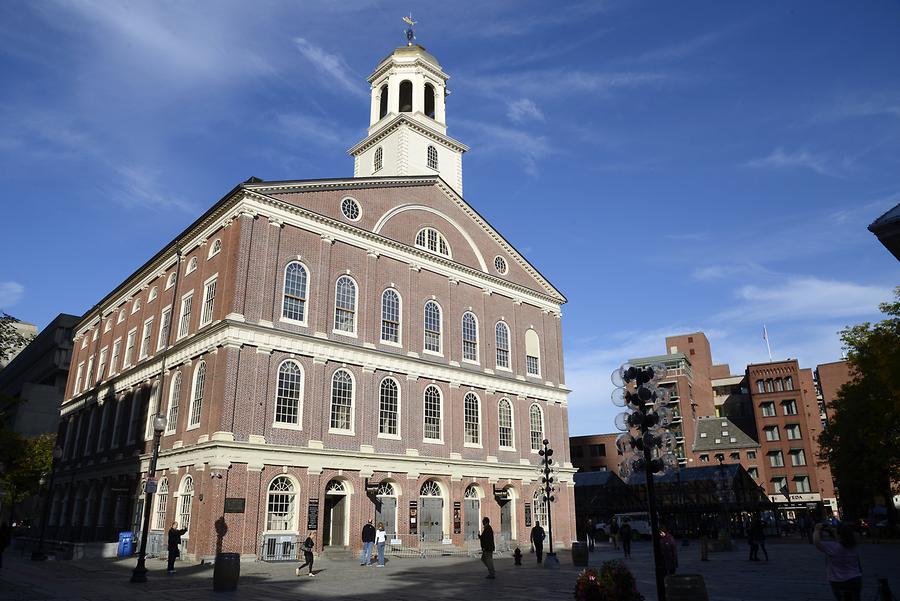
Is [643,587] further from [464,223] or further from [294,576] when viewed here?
[464,223]

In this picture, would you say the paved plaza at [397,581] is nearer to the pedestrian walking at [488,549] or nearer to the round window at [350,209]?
the pedestrian walking at [488,549]

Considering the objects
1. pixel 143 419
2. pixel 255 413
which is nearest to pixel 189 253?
pixel 143 419

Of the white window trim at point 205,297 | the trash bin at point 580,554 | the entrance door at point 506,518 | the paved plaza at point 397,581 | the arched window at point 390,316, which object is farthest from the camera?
the entrance door at point 506,518

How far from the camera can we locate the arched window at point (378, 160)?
151 feet

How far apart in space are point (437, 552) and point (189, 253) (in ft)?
69.2

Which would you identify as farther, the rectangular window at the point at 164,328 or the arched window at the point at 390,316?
the rectangular window at the point at 164,328

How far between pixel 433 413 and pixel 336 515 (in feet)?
26.4

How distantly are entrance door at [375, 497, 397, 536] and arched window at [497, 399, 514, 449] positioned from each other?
9597 mm

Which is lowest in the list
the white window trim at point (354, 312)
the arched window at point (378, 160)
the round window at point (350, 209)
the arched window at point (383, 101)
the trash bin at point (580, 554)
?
the trash bin at point (580, 554)

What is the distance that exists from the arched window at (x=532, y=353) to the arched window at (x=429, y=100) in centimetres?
1776

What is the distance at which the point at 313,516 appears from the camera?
29562 mm

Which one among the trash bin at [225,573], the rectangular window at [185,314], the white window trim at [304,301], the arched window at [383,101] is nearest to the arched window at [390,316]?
the white window trim at [304,301]

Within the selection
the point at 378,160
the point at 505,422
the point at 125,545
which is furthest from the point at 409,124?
the point at 125,545

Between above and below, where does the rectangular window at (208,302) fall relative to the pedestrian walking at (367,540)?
above
